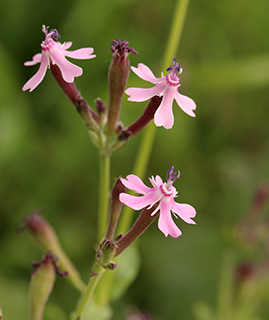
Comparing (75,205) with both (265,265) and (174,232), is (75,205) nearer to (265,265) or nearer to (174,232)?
(265,265)

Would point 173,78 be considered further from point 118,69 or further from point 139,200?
point 139,200

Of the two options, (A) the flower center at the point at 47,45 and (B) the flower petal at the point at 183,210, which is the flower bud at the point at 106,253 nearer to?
(B) the flower petal at the point at 183,210

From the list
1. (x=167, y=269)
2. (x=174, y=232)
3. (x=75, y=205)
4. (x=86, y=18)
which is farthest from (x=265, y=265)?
(x=86, y=18)

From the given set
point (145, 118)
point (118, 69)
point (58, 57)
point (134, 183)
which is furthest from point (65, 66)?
point (134, 183)

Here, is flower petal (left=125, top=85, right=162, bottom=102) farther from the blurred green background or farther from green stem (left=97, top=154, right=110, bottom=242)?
the blurred green background

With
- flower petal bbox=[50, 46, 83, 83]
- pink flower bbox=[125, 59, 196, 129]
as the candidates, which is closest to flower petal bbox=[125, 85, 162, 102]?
pink flower bbox=[125, 59, 196, 129]

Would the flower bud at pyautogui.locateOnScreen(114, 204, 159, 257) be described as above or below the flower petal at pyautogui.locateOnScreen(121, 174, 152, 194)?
below

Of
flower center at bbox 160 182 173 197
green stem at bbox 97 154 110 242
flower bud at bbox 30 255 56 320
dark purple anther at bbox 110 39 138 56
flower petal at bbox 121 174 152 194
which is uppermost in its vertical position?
dark purple anther at bbox 110 39 138 56

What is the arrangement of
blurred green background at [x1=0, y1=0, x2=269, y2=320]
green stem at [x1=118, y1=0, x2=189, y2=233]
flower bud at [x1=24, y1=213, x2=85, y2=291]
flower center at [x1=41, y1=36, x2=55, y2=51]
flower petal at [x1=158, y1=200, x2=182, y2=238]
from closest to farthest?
flower petal at [x1=158, y1=200, x2=182, y2=238] → flower center at [x1=41, y1=36, x2=55, y2=51] → flower bud at [x1=24, y1=213, x2=85, y2=291] → green stem at [x1=118, y1=0, x2=189, y2=233] → blurred green background at [x1=0, y1=0, x2=269, y2=320]
